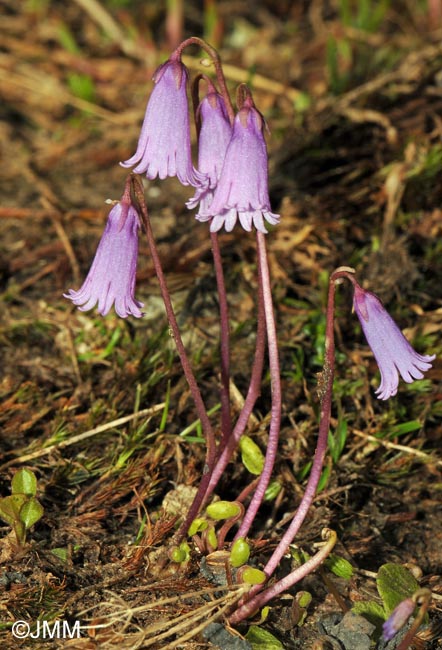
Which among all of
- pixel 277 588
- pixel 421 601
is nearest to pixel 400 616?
pixel 421 601

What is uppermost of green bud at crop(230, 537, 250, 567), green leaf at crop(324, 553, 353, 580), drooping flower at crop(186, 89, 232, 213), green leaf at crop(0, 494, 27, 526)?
drooping flower at crop(186, 89, 232, 213)

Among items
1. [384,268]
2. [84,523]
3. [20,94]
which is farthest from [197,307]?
[20,94]

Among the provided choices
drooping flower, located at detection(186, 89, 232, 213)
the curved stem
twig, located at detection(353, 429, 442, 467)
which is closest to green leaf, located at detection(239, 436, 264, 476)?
twig, located at detection(353, 429, 442, 467)

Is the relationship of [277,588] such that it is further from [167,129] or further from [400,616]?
[167,129]

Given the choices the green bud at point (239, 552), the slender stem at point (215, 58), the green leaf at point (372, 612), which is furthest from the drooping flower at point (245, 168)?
the green leaf at point (372, 612)

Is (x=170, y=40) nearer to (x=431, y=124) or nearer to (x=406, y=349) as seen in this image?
(x=431, y=124)

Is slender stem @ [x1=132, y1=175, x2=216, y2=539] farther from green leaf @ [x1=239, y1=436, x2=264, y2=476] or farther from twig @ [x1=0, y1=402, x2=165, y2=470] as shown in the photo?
twig @ [x1=0, y1=402, x2=165, y2=470]

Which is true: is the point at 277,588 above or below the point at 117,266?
below

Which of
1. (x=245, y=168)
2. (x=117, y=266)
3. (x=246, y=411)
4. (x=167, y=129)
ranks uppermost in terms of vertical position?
(x=167, y=129)
